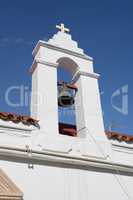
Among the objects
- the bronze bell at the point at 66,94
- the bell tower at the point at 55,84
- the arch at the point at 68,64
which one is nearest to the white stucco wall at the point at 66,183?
the bell tower at the point at 55,84

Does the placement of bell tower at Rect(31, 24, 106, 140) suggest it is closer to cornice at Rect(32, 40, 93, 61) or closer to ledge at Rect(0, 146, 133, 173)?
cornice at Rect(32, 40, 93, 61)

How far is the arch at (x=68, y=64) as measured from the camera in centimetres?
793

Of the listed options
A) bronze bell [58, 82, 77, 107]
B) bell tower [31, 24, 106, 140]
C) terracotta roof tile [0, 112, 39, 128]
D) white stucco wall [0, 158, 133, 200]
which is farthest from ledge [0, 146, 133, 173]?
bronze bell [58, 82, 77, 107]

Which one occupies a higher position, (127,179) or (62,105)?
(62,105)

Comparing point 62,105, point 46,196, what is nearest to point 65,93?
point 62,105

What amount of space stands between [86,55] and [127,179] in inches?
124

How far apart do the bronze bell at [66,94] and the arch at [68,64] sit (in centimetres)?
45

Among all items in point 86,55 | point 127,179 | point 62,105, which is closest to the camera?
point 127,179

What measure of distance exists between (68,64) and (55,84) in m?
0.97

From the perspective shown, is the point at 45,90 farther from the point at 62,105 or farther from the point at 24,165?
the point at 24,165

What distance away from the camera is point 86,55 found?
8.30 meters

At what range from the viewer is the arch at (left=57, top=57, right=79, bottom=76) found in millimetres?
7927

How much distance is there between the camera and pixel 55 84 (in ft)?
24.1

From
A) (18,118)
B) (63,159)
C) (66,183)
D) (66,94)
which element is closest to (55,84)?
(66,94)
